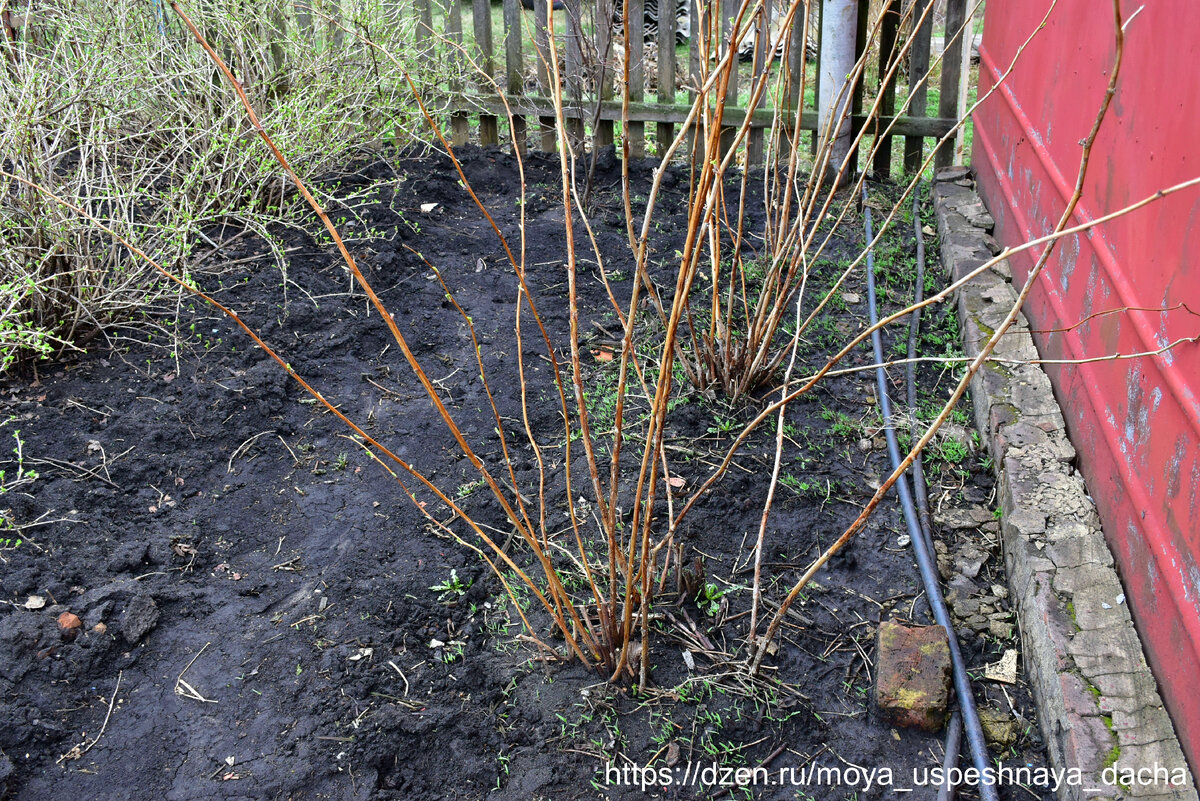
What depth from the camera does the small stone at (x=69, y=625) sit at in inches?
91.0

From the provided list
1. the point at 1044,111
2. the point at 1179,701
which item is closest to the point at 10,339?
the point at 1179,701

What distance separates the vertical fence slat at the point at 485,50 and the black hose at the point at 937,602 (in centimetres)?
353

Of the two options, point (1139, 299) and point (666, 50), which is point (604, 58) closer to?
point (666, 50)

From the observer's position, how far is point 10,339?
307cm

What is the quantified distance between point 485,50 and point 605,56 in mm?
1403

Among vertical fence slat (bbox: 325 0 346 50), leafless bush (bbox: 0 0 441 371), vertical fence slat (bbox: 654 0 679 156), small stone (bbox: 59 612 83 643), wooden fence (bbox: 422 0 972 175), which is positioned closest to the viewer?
small stone (bbox: 59 612 83 643)

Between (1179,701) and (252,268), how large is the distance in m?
4.00

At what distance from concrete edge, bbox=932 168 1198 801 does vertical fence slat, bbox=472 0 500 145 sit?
390cm

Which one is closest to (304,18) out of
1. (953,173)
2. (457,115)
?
(457,115)

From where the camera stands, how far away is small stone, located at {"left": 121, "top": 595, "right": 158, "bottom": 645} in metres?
2.36

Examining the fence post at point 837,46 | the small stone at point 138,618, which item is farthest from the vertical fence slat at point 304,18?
the small stone at point 138,618

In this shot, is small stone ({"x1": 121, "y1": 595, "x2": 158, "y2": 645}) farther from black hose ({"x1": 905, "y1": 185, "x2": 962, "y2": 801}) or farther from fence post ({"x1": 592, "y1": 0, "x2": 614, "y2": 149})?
fence post ({"x1": 592, "y1": 0, "x2": 614, "y2": 149})

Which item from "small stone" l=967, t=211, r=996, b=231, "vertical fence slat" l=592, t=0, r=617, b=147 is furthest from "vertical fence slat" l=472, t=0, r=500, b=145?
"small stone" l=967, t=211, r=996, b=231

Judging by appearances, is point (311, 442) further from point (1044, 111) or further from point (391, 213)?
point (1044, 111)
